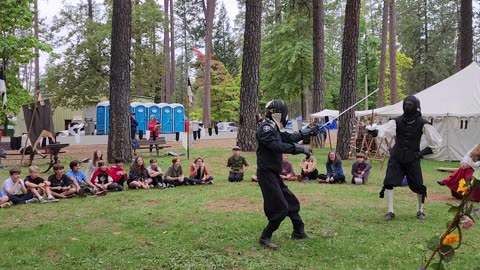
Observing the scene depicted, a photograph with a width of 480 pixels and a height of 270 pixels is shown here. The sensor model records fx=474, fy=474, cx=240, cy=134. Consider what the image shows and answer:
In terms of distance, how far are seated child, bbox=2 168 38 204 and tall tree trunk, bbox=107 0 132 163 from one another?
5473mm

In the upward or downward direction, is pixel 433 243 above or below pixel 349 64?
below

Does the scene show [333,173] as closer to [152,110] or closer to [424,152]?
[424,152]

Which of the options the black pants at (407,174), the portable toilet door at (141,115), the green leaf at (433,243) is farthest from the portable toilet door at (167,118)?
the green leaf at (433,243)

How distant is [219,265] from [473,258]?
290 centimetres

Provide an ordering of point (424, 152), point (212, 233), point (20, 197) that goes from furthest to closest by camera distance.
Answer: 1. point (20, 197)
2. point (424, 152)
3. point (212, 233)

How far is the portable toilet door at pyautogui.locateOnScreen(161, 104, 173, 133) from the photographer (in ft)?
114

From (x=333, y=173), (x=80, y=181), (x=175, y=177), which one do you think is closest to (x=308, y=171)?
(x=333, y=173)

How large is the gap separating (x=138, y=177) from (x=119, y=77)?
4.60 metres

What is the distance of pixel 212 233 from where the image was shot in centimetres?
657

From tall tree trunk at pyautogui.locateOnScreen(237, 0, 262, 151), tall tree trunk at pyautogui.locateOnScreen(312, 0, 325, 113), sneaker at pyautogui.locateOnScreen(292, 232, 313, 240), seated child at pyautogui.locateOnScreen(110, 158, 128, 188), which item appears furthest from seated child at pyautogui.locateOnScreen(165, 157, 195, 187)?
tall tree trunk at pyautogui.locateOnScreen(312, 0, 325, 113)

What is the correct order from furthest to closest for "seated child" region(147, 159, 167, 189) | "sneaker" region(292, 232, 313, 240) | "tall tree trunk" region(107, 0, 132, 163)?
"tall tree trunk" region(107, 0, 132, 163) → "seated child" region(147, 159, 167, 189) → "sneaker" region(292, 232, 313, 240)

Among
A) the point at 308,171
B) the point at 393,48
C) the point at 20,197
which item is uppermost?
the point at 393,48

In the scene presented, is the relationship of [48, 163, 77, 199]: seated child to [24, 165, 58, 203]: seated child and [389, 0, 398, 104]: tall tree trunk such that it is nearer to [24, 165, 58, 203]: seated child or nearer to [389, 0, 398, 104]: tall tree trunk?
[24, 165, 58, 203]: seated child

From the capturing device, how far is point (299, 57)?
31.4 meters
